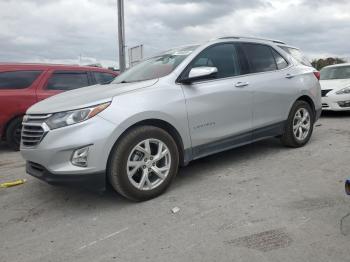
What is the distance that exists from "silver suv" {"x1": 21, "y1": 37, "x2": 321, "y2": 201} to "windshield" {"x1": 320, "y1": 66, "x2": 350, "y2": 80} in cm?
518

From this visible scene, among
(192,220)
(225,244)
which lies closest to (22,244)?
(192,220)

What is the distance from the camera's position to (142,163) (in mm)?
Answer: 3836

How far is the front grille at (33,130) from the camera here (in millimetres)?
3679

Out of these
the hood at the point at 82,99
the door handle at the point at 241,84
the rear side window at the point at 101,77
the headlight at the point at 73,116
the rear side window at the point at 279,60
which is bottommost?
the headlight at the point at 73,116

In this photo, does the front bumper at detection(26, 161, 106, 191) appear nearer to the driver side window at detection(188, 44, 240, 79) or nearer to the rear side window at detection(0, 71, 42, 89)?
the driver side window at detection(188, 44, 240, 79)

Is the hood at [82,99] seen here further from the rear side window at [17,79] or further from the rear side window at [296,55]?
the rear side window at [17,79]

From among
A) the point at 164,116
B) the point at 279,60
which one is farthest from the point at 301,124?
the point at 164,116

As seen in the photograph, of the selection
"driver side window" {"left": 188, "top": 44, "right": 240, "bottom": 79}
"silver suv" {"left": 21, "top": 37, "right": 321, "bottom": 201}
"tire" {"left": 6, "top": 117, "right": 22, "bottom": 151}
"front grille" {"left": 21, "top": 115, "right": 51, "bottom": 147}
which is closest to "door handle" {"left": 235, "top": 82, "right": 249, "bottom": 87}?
"silver suv" {"left": 21, "top": 37, "right": 321, "bottom": 201}

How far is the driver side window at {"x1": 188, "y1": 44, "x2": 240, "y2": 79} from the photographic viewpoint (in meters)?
4.60

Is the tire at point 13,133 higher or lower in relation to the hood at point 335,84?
lower

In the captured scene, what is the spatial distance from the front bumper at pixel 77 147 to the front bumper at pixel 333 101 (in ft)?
23.5

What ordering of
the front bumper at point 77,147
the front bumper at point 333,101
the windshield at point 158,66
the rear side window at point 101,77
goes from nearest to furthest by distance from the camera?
the front bumper at point 77,147
the windshield at point 158,66
the rear side window at point 101,77
the front bumper at point 333,101

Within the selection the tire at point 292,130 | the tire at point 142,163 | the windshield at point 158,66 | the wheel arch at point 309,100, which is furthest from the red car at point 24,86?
the wheel arch at point 309,100

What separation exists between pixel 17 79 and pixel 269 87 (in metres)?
4.81
